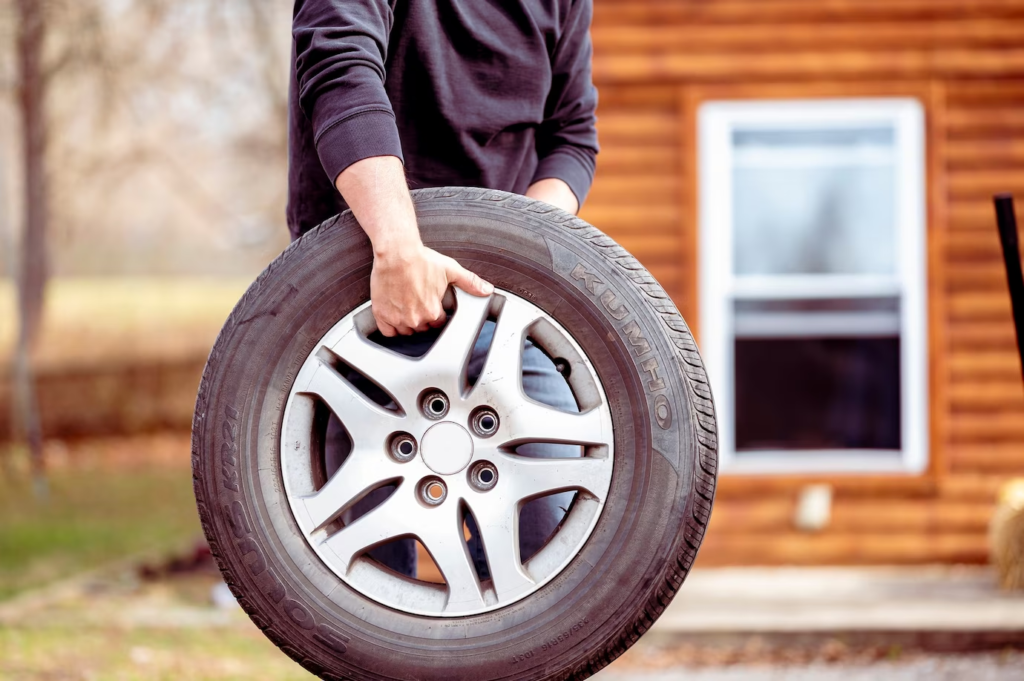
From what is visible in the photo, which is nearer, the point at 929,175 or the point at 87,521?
the point at 929,175

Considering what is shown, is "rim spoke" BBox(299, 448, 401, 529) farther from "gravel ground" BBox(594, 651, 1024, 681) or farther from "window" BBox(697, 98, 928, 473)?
"window" BBox(697, 98, 928, 473)

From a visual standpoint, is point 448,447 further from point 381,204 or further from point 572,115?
point 572,115

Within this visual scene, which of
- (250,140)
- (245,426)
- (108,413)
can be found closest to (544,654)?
(245,426)

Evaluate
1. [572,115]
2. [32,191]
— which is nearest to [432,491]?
[572,115]

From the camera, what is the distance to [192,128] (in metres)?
17.4

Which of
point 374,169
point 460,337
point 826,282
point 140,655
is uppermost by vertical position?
point 826,282

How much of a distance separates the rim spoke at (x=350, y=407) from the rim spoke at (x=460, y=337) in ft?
0.36

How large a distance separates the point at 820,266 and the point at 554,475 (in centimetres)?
551

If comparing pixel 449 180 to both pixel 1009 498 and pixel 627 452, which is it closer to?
pixel 627 452

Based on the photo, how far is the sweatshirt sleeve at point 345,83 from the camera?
5.24 ft

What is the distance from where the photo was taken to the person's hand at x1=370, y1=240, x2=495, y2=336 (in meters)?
1.58

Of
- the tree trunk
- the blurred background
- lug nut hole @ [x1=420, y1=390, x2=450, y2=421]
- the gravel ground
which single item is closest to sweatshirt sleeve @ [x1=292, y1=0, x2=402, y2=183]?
lug nut hole @ [x1=420, y1=390, x2=450, y2=421]

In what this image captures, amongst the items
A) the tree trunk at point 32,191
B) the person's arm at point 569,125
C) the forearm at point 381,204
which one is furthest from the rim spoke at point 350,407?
the tree trunk at point 32,191

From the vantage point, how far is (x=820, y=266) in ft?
22.2
